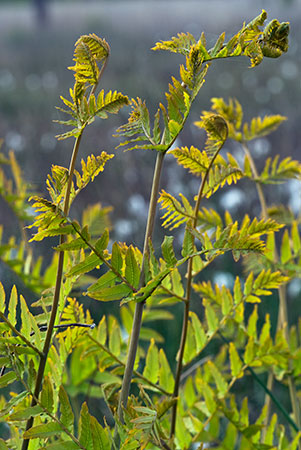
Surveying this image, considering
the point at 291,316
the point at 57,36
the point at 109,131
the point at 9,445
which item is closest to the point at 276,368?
the point at 9,445

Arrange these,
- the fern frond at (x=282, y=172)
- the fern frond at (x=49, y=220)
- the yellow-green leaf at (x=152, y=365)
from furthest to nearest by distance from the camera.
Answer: the fern frond at (x=282, y=172), the yellow-green leaf at (x=152, y=365), the fern frond at (x=49, y=220)

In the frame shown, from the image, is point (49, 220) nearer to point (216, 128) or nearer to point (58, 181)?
point (58, 181)

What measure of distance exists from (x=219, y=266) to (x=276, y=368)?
4.01ft

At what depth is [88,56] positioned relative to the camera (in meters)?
0.30

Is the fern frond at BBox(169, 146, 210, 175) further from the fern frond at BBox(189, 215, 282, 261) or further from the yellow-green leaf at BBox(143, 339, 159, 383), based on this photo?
the yellow-green leaf at BBox(143, 339, 159, 383)

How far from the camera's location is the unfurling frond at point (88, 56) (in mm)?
296

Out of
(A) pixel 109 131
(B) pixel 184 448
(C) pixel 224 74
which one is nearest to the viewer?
(B) pixel 184 448

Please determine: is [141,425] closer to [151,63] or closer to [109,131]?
[109,131]

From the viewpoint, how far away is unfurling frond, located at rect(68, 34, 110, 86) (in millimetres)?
296

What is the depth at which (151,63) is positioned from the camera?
4715 mm

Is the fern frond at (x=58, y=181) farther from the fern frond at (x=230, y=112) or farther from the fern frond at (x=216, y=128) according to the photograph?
the fern frond at (x=230, y=112)

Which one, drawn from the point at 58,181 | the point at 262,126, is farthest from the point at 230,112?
the point at 58,181

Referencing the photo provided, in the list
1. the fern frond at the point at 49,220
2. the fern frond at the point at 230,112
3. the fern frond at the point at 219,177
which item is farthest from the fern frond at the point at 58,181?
the fern frond at the point at 230,112

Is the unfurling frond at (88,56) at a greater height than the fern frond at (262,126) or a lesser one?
greater
